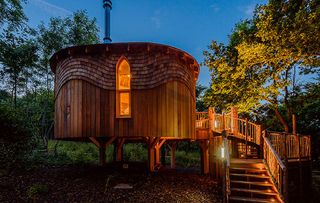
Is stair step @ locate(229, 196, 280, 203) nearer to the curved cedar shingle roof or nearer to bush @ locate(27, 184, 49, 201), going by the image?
the curved cedar shingle roof

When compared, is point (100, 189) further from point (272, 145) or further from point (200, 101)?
point (200, 101)

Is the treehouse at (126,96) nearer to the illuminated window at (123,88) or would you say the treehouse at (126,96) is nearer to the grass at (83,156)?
the illuminated window at (123,88)

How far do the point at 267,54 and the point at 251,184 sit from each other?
707 cm

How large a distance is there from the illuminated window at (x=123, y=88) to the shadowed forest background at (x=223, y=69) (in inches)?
161

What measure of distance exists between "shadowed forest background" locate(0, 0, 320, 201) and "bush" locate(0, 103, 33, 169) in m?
0.04

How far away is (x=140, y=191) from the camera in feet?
23.4

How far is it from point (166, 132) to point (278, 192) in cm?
449

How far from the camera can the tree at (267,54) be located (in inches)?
370

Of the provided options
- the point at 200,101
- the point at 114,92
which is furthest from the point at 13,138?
the point at 200,101

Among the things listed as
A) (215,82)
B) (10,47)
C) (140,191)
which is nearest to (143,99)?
(140,191)

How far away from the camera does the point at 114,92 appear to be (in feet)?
26.8

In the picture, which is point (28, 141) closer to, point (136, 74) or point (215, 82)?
point (136, 74)

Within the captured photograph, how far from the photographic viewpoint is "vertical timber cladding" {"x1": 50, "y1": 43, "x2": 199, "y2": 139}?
8.16 meters

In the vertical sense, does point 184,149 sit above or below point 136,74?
below
